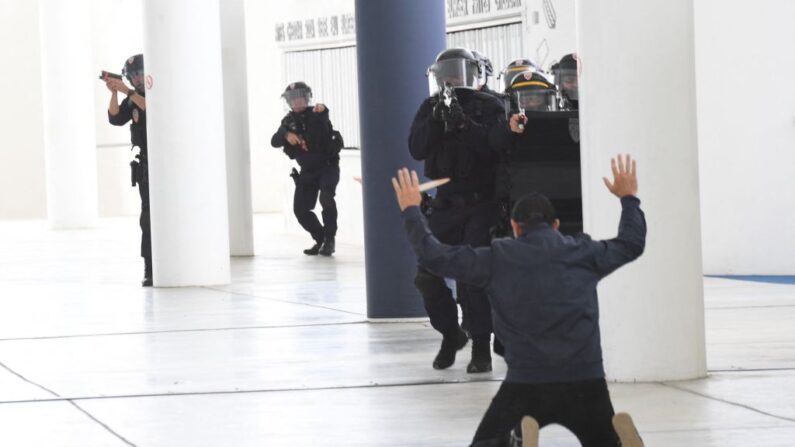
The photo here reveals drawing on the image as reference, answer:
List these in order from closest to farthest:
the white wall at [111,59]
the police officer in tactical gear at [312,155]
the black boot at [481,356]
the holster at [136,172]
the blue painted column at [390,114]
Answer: the black boot at [481,356] → the blue painted column at [390,114] → the holster at [136,172] → the police officer in tactical gear at [312,155] → the white wall at [111,59]

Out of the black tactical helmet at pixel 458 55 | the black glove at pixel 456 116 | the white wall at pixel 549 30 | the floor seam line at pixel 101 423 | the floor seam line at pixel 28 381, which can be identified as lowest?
the floor seam line at pixel 28 381

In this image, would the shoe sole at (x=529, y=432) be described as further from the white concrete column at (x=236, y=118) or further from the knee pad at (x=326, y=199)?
the knee pad at (x=326, y=199)

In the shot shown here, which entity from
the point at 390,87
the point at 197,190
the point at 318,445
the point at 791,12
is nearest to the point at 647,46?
the point at 318,445

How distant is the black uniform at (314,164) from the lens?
18.6 meters

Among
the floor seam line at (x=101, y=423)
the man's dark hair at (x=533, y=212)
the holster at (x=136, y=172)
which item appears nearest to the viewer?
the man's dark hair at (x=533, y=212)

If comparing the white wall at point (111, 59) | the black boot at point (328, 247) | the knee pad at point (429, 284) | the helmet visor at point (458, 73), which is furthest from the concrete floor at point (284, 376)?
the white wall at point (111, 59)

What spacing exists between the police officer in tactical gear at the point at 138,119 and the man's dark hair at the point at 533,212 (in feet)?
31.7

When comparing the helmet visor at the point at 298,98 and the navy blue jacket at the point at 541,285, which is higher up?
the helmet visor at the point at 298,98

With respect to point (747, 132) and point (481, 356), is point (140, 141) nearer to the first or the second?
point (747, 132)

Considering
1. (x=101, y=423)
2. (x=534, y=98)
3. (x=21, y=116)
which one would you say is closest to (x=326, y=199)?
(x=534, y=98)

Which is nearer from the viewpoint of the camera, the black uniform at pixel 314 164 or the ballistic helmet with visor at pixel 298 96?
the ballistic helmet with visor at pixel 298 96

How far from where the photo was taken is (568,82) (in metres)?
9.75

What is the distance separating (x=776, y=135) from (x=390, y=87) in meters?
4.52

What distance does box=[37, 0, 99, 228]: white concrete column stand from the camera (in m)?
26.8
